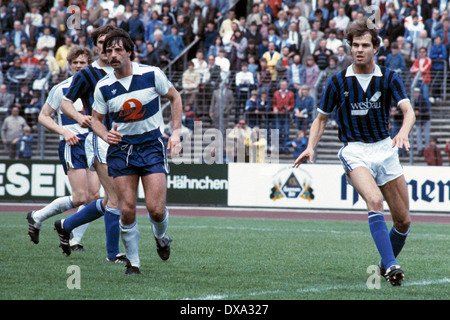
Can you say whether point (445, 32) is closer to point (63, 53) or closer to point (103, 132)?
point (63, 53)

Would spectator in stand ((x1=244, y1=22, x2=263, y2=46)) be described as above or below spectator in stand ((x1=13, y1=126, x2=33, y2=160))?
above

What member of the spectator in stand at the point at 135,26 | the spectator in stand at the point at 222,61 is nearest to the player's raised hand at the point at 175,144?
the spectator in stand at the point at 222,61

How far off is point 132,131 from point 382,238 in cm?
248

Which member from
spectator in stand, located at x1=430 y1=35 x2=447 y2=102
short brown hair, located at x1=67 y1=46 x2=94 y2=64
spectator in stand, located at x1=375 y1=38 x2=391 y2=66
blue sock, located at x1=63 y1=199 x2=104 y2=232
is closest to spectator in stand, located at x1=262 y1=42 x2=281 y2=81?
spectator in stand, located at x1=375 y1=38 x2=391 y2=66

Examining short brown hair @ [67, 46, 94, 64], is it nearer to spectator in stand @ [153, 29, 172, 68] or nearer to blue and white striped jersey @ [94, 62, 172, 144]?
blue and white striped jersey @ [94, 62, 172, 144]

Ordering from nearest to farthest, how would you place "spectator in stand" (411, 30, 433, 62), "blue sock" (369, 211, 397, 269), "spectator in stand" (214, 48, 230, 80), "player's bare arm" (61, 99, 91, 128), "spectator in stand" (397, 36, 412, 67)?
"blue sock" (369, 211, 397, 269)
"player's bare arm" (61, 99, 91, 128)
"spectator in stand" (397, 36, 412, 67)
"spectator in stand" (411, 30, 433, 62)
"spectator in stand" (214, 48, 230, 80)

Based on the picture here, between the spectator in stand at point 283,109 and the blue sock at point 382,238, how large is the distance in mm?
11155

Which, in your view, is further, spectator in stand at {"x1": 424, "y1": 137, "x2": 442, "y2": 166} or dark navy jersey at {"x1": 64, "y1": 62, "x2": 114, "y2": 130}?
spectator in stand at {"x1": 424, "y1": 137, "x2": 442, "y2": 166}

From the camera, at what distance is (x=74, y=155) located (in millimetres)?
9070

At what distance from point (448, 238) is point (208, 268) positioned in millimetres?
5196

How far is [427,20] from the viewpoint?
782 inches

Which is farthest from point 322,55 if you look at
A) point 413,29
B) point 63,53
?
point 63,53

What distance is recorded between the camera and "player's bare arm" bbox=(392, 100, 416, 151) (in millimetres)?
6316

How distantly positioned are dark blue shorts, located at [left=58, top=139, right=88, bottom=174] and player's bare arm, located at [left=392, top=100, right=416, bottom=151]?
4080 mm
